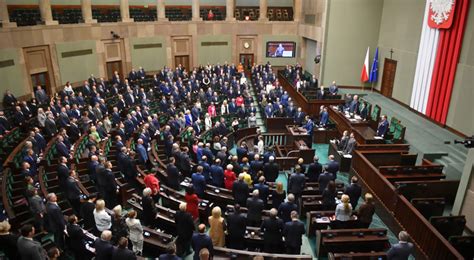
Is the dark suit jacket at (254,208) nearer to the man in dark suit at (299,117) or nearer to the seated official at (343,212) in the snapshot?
the seated official at (343,212)

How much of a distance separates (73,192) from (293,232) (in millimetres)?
4704

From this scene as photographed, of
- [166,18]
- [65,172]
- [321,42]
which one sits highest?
[166,18]

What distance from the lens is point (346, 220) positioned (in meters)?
7.12

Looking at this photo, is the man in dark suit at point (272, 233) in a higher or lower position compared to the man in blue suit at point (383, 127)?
lower

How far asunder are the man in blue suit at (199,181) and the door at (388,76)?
13.1 m

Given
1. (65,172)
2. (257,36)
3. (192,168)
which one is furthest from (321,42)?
(65,172)

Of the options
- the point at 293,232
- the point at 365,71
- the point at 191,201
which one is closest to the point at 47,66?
the point at 191,201

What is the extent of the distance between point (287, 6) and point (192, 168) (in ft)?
70.3

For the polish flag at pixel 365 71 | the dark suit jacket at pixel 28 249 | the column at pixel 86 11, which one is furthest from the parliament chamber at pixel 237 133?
the column at pixel 86 11

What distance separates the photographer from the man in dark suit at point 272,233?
6195 mm

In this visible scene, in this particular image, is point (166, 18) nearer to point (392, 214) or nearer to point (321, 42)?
point (321, 42)

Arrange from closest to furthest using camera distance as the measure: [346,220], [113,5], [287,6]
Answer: [346,220] → [113,5] → [287,6]

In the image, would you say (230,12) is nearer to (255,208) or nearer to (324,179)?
(324,179)

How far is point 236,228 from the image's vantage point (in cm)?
638
